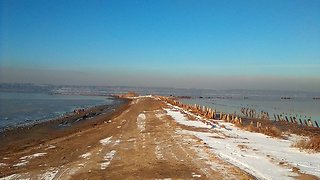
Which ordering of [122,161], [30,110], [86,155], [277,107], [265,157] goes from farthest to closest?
[277,107] → [30,110] → [86,155] → [265,157] → [122,161]

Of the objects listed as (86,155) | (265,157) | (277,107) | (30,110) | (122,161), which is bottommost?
(277,107)

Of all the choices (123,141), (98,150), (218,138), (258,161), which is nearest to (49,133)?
(123,141)

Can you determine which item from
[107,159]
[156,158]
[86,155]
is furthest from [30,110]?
[156,158]

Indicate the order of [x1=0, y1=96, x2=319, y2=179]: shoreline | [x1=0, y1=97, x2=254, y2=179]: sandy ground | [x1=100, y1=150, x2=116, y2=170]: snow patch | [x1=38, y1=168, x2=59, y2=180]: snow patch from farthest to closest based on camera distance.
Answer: [x1=100, y1=150, x2=116, y2=170]: snow patch, [x1=0, y1=96, x2=319, y2=179]: shoreline, [x1=0, y1=97, x2=254, y2=179]: sandy ground, [x1=38, y1=168, x2=59, y2=180]: snow patch

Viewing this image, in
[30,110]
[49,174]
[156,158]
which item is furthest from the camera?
[30,110]

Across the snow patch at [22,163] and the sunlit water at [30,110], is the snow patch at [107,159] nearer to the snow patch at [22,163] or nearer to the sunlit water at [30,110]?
the snow patch at [22,163]

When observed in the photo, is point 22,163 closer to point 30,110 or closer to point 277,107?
point 30,110

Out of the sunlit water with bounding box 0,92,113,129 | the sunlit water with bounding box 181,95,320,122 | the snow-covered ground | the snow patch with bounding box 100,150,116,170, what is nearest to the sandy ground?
the snow patch with bounding box 100,150,116,170

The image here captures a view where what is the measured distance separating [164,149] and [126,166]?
12.0 feet

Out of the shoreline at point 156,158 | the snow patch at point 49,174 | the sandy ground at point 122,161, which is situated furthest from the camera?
the shoreline at point 156,158

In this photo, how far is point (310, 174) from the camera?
11.0 metres

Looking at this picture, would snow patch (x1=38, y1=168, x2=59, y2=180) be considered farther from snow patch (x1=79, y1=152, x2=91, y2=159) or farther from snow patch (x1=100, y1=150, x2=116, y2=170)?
snow patch (x1=79, y1=152, x2=91, y2=159)

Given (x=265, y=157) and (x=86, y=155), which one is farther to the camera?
(x=86, y=155)

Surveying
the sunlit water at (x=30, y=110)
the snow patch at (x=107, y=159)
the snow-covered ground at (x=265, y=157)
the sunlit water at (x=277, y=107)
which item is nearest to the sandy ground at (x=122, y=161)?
the snow patch at (x=107, y=159)
